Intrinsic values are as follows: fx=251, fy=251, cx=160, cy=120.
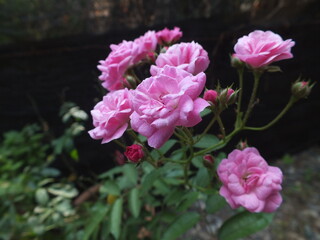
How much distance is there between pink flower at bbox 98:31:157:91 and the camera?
0.60 metres

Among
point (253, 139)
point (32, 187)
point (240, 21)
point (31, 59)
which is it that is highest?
point (240, 21)

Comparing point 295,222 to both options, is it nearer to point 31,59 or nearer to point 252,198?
point 252,198

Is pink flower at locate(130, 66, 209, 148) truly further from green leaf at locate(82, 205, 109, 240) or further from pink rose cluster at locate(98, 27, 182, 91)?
green leaf at locate(82, 205, 109, 240)

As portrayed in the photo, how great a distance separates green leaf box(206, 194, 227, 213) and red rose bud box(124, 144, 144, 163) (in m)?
0.37

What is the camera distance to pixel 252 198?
0.46 metres

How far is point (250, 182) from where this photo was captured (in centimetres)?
47

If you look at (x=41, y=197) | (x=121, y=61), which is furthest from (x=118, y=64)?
(x=41, y=197)

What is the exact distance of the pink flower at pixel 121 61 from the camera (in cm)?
60

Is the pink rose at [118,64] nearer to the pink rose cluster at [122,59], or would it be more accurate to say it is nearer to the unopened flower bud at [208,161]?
the pink rose cluster at [122,59]

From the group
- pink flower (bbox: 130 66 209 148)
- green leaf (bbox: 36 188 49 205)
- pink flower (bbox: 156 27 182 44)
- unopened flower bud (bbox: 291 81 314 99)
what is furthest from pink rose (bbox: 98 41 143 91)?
green leaf (bbox: 36 188 49 205)

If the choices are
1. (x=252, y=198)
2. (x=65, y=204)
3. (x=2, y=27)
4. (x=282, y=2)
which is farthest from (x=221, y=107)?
(x=2, y=27)

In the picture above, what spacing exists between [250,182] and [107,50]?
1284 mm

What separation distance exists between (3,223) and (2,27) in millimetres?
1569

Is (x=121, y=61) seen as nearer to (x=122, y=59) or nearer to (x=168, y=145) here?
(x=122, y=59)
